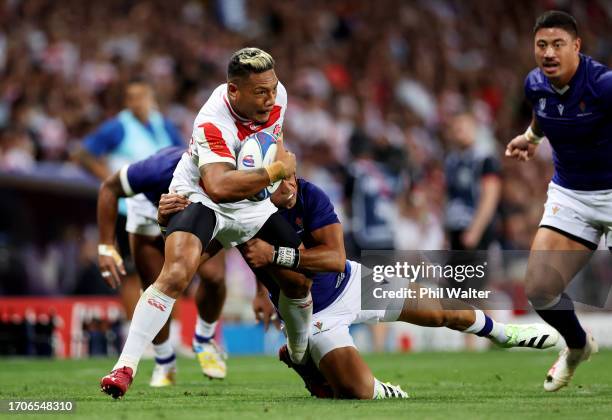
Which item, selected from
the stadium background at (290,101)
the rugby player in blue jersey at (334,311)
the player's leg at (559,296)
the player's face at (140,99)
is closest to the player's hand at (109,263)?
the rugby player in blue jersey at (334,311)

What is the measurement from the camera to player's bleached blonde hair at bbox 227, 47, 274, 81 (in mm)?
7496

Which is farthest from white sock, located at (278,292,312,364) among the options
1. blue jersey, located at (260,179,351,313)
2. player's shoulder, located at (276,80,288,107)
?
player's shoulder, located at (276,80,288,107)

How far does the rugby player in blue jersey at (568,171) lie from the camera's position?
8.10 m

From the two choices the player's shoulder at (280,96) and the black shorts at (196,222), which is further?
the player's shoulder at (280,96)

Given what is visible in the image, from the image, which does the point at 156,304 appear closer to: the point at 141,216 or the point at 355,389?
the point at 355,389

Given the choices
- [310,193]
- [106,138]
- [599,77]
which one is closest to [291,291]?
[310,193]

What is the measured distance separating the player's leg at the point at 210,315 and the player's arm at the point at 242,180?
2.38 metres

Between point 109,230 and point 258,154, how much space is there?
1.72m

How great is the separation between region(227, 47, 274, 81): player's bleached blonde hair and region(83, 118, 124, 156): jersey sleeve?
150 inches

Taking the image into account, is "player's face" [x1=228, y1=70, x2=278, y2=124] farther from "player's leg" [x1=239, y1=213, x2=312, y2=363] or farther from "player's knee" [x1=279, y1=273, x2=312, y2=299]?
"player's knee" [x1=279, y1=273, x2=312, y2=299]

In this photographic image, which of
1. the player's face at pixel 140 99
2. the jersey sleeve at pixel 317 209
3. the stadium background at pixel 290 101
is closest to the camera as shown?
the jersey sleeve at pixel 317 209

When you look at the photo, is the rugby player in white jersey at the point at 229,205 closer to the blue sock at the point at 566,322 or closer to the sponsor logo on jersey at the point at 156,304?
the sponsor logo on jersey at the point at 156,304

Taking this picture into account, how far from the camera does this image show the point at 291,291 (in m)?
7.51

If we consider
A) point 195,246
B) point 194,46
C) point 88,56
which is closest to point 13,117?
point 88,56
